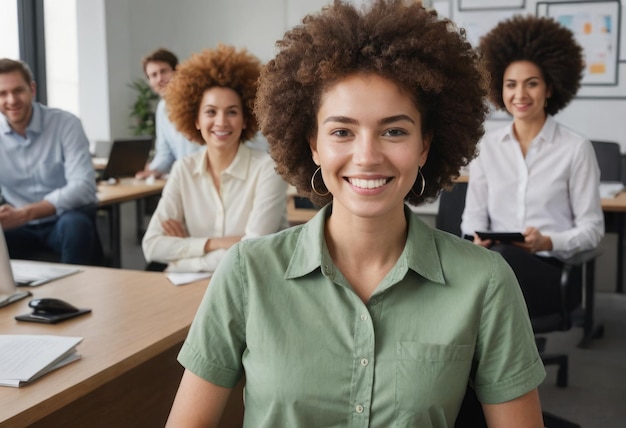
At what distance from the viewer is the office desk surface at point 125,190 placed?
4.30m

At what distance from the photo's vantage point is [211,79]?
119 inches

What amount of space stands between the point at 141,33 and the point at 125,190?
3.84 metres

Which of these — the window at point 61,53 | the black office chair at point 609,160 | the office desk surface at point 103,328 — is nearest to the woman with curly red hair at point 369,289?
the office desk surface at point 103,328

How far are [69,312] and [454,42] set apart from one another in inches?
46.2

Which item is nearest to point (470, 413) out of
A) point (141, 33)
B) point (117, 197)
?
point (117, 197)

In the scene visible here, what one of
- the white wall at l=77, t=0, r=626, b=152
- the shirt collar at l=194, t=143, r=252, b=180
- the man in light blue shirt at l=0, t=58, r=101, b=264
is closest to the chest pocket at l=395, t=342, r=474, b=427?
the shirt collar at l=194, t=143, r=252, b=180

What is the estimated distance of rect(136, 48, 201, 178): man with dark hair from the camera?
5.09m

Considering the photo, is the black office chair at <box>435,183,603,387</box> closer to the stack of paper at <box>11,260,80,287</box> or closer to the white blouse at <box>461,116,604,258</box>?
the white blouse at <box>461,116,604,258</box>

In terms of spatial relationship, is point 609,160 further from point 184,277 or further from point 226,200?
point 184,277

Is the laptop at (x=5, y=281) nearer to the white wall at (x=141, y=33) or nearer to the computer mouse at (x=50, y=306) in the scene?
the computer mouse at (x=50, y=306)

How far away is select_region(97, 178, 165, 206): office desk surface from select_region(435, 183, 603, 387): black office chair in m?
1.98

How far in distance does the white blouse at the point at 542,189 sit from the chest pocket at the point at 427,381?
1.82 metres

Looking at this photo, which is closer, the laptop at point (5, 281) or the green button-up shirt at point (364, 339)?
the green button-up shirt at point (364, 339)

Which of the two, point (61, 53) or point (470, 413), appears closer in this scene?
point (470, 413)
